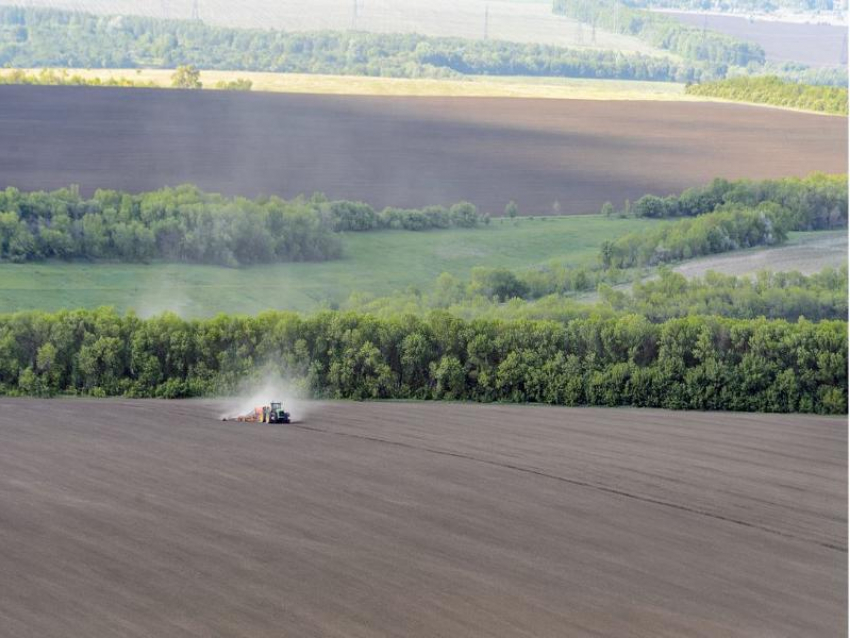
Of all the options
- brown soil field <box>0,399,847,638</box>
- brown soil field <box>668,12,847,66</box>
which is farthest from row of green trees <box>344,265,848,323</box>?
brown soil field <box>668,12,847,66</box>

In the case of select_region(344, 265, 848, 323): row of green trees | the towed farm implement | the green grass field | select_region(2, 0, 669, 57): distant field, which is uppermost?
select_region(2, 0, 669, 57): distant field

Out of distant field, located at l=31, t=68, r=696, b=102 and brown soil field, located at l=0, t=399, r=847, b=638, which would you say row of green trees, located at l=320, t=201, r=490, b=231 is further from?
brown soil field, located at l=0, t=399, r=847, b=638

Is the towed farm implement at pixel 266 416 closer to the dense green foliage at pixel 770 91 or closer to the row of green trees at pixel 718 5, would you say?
the dense green foliage at pixel 770 91

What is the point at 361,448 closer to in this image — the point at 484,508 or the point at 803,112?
the point at 484,508

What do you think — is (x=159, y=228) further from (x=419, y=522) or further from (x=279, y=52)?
(x=419, y=522)

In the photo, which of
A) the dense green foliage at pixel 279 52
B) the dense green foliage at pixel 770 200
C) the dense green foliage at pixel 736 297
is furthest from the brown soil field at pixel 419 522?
the dense green foliage at pixel 279 52
